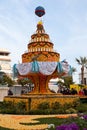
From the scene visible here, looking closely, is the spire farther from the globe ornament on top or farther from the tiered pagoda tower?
the globe ornament on top

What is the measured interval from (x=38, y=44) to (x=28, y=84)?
4775 centimetres

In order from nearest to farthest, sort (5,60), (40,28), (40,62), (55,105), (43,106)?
1. (43,106)
2. (55,105)
3. (40,62)
4. (40,28)
5. (5,60)

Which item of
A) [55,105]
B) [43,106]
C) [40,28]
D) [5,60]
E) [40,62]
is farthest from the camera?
[5,60]

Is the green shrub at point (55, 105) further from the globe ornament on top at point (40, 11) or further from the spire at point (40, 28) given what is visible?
the globe ornament on top at point (40, 11)

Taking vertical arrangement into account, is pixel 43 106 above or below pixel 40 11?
below

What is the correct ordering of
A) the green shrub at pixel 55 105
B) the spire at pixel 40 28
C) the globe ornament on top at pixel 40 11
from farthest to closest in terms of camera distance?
1. the globe ornament on top at pixel 40 11
2. the spire at pixel 40 28
3. the green shrub at pixel 55 105

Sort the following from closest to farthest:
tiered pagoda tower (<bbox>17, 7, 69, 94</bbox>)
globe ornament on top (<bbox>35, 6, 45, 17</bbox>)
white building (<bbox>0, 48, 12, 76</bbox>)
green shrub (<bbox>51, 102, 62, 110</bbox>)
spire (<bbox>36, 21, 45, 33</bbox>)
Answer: green shrub (<bbox>51, 102, 62, 110</bbox>)
tiered pagoda tower (<bbox>17, 7, 69, 94</bbox>)
spire (<bbox>36, 21, 45, 33</bbox>)
globe ornament on top (<bbox>35, 6, 45, 17</bbox>)
white building (<bbox>0, 48, 12, 76</bbox>)

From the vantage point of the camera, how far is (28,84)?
7556cm

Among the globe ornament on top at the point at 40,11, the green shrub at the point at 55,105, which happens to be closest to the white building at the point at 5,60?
the globe ornament on top at the point at 40,11

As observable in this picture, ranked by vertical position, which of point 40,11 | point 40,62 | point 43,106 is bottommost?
point 43,106

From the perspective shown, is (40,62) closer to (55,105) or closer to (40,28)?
(55,105)

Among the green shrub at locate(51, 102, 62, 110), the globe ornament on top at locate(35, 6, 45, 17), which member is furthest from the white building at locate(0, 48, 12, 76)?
the green shrub at locate(51, 102, 62, 110)

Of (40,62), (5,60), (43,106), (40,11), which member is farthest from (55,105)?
(5,60)

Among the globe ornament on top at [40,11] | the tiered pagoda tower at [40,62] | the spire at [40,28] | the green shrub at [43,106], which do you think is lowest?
the green shrub at [43,106]
